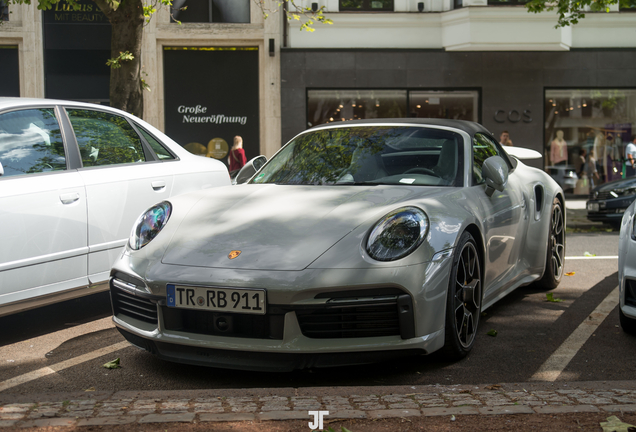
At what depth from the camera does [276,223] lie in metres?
3.65

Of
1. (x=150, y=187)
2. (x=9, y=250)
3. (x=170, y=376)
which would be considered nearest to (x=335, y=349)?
(x=170, y=376)

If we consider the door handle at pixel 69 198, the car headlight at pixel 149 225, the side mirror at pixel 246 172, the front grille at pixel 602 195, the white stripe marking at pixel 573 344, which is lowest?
the white stripe marking at pixel 573 344

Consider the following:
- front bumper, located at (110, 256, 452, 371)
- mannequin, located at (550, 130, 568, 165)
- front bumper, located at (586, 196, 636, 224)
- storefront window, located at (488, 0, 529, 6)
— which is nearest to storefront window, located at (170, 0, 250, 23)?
storefront window, located at (488, 0, 529, 6)

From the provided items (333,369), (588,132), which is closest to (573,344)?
(333,369)

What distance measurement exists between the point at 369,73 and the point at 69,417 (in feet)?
50.1

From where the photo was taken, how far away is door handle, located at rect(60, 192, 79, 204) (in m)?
4.41

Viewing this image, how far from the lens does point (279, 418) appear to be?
2693 mm

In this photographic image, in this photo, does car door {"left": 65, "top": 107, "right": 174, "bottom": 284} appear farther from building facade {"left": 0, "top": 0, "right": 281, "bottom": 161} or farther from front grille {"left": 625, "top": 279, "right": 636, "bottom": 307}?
building facade {"left": 0, "top": 0, "right": 281, "bottom": 161}

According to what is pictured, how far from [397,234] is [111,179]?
233 cm

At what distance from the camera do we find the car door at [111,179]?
468 centimetres

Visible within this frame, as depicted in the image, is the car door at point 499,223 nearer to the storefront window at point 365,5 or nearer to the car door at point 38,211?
the car door at point 38,211

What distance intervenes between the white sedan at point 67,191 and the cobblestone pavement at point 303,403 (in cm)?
129

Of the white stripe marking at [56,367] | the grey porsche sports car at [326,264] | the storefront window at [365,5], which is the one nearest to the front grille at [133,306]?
the grey porsche sports car at [326,264]

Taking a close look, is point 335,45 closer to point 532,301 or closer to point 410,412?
point 532,301
